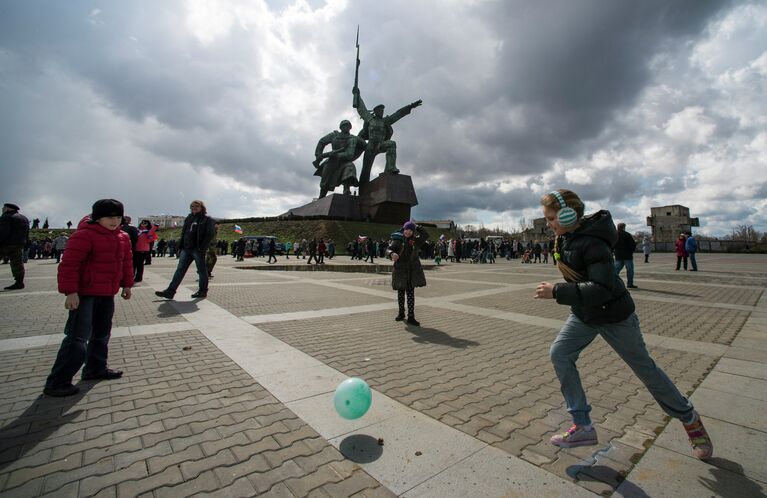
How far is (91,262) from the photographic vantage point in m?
3.10

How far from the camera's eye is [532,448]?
2.23 meters

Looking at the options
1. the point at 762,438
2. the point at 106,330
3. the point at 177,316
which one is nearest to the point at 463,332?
the point at 762,438

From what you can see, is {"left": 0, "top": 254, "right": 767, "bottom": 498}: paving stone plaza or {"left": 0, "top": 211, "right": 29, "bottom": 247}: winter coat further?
{"left": 0, "top": 211, "right": 29, "bottom": 247}: winter coat

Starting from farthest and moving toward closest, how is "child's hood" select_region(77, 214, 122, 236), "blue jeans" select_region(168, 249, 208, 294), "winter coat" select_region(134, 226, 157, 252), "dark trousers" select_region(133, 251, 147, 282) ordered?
"dark trousers" select_region(133, 251, 147, 282), "winter coat" select_region(134, 226, 157, 252), "blue jeans" select_region(168, 249, 208, 294), "child's hood" select_region(77, 214, 122, 236)

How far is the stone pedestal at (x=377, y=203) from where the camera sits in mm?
39375

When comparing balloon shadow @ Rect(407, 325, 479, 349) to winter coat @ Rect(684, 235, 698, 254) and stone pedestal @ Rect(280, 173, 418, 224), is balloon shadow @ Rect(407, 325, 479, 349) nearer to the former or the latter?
Result: winter coat @ Rect(684, 235, 698, 254)

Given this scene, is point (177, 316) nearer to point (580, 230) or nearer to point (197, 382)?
point (197, 382)

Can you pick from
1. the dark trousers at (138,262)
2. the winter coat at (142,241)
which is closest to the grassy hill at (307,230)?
the winter coat at (142,241)

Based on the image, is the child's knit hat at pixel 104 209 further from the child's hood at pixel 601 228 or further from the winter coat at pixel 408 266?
the child's hood at pixel 601 228

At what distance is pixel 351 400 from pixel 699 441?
7.01 feet

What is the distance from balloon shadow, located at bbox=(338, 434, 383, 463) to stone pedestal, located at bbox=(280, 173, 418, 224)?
37.3 metres

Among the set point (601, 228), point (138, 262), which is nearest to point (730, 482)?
point (601, 228)

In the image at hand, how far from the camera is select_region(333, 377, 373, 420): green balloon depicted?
2361mm

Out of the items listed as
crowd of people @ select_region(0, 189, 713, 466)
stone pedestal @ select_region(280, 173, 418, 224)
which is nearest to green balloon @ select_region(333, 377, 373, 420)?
crowd of people @ select_region(0, 189, 713, 466)
